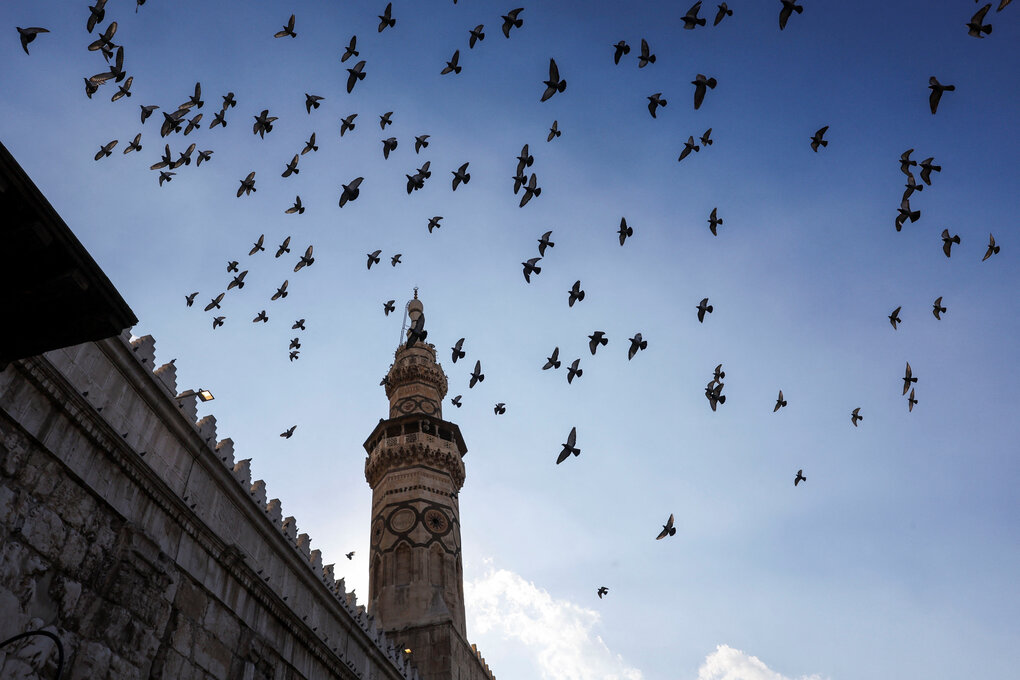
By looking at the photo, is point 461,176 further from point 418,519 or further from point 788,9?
point 418,519

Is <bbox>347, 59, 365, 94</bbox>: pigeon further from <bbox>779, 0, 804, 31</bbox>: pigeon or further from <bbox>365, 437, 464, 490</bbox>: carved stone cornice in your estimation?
<bbox>365, 437, 464, 490</bbox>: carved stone cornice

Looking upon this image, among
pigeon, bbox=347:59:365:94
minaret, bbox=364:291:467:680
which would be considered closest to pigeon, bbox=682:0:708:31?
pigeon, bbox=347:59:365:94

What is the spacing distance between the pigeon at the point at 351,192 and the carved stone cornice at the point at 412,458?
18.2m

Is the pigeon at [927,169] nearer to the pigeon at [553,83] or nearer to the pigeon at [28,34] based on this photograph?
the pigeon at [553,83]

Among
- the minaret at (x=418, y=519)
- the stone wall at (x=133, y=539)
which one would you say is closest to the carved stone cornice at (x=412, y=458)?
the minaret at (x=418, y=519)

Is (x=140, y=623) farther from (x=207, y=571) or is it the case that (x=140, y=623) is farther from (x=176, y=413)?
(x=176, y=413)

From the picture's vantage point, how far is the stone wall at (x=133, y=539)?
7863 mm

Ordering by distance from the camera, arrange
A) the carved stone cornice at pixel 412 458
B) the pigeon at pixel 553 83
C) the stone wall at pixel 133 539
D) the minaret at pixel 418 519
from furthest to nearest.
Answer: the carved stone cornice at pixel 412 458 < the minaret at pixel 418 519 < the pigeon at pixel 553 83 < the stone wall at pixel 133 539

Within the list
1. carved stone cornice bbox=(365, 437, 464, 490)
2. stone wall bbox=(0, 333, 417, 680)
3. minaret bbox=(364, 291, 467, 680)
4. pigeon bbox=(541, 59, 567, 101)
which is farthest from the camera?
carved stone cornice bbox=(365, 437, 464, 490)

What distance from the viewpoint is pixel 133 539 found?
9297mm

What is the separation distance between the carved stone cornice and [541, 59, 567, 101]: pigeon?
20717mm

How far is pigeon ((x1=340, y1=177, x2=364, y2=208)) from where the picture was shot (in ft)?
37.5

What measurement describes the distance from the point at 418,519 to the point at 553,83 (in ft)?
65.6

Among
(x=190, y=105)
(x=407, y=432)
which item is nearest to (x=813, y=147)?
(x=190, y=105)
